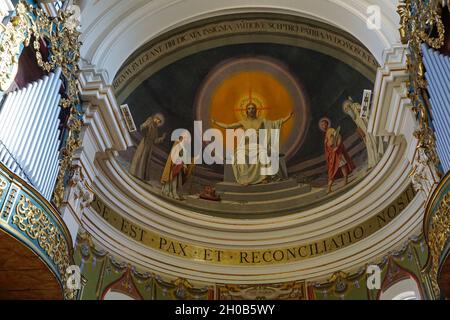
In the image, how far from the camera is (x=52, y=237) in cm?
649

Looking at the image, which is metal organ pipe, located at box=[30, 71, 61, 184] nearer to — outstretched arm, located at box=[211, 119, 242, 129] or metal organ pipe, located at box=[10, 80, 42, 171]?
metal organ pipe, located at box=[10, 80, 42, 171]

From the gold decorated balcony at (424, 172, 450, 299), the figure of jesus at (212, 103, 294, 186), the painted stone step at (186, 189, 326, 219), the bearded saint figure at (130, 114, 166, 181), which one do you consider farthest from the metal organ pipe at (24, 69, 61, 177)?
the figure of jesus at (212, 103, 294, 186)

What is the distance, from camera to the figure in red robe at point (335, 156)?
13026 millimetres

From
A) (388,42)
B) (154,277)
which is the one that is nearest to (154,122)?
(154,277)

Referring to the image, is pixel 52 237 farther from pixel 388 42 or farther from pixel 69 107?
pixel 388 42

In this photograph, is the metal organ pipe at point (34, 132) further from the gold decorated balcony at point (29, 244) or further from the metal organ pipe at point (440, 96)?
the metal organ pipe at point (440, 96)

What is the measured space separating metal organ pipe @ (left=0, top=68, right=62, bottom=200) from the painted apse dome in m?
4.71

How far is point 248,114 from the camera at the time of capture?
47.9 feet

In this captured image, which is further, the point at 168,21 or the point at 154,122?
the point at 154,122

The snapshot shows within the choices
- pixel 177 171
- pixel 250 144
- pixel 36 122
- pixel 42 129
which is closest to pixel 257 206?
pixel 250 144

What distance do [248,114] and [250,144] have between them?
83 cm

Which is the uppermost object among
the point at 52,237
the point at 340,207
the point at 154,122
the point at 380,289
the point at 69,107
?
the point at 154,122

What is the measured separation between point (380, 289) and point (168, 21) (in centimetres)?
706

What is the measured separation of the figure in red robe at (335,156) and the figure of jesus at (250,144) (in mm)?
1198
